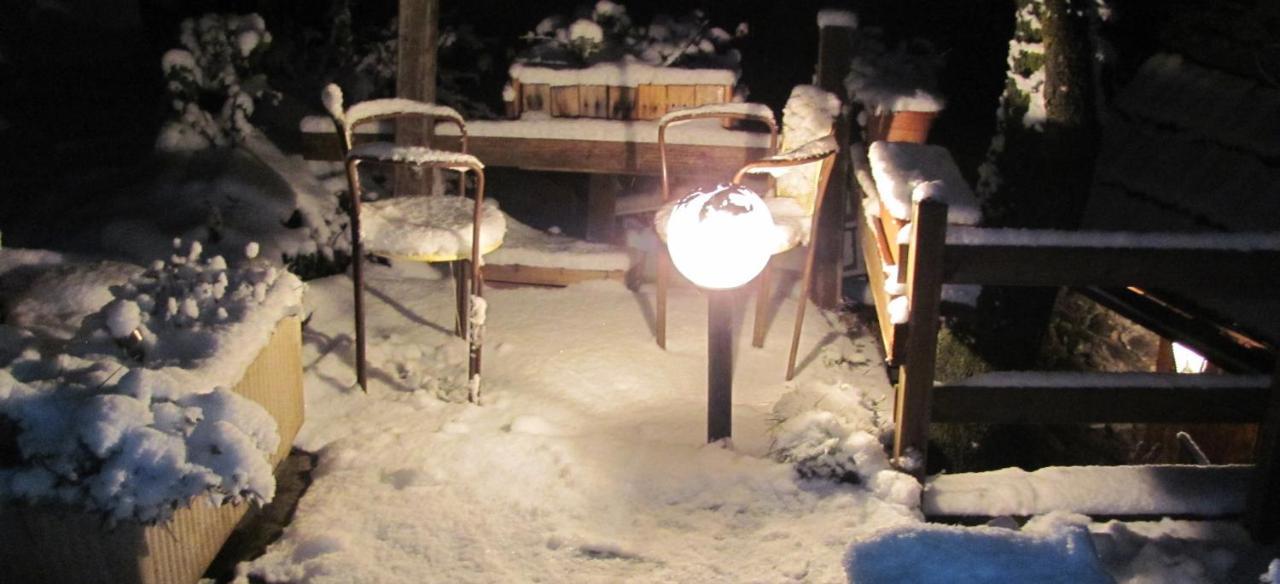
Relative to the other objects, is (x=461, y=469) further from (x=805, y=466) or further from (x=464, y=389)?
(x=805, y=466)

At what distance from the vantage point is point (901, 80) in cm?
648

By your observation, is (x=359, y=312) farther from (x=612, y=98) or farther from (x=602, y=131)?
(x=612, y=98)

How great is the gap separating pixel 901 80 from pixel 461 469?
4.14 m

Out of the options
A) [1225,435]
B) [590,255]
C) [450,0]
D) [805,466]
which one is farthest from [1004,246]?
[450,0]

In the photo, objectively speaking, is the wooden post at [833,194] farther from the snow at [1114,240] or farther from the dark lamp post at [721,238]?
the snow at [1114,240]

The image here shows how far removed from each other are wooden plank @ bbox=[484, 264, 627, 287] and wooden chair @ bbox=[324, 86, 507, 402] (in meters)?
1.22

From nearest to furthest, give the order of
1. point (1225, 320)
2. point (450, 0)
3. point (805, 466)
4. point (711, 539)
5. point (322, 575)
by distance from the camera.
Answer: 1. point (322, 575)
2. point (711, 539)
3. point (805, 466)
4. point (1225, 320)
5. point (450, 0)

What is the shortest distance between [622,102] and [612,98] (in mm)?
69

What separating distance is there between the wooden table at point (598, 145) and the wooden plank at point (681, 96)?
14.1 inches

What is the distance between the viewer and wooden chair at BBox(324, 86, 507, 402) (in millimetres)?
4039

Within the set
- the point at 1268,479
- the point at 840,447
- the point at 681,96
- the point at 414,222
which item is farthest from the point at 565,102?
the point at 1268,479

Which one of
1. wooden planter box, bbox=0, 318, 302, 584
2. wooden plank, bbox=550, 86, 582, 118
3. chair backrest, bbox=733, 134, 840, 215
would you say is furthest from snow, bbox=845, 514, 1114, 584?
wooden plank, bbox=550, 86, 582, 118

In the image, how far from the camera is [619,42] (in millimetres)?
6871

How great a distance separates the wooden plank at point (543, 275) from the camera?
5984 millimetres
